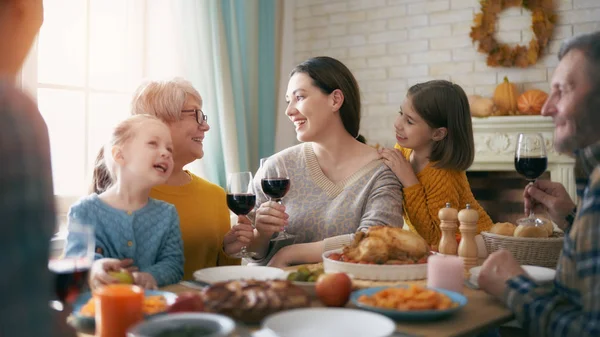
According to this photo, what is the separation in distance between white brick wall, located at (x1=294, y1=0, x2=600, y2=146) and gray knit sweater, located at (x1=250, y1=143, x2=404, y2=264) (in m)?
2.64

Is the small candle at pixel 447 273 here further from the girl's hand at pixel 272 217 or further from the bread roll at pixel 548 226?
the girl's hand at pixel 272 217

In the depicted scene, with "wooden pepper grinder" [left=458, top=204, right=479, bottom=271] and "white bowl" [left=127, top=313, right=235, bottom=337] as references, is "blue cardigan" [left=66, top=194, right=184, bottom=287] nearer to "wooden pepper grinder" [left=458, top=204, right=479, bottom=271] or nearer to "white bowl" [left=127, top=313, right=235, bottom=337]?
"white bowl" [left=127, top=313, right=235, bottom=337]

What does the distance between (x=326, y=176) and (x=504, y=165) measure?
251 cm

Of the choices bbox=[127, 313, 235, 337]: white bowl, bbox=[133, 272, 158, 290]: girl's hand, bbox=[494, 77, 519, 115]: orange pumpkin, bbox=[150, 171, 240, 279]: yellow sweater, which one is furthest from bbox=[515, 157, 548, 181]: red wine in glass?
bbox=[494, 77, 519, 115]: orange pumpkin

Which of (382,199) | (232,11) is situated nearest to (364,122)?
(232,11)

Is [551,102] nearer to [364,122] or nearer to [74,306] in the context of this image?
[74,306]

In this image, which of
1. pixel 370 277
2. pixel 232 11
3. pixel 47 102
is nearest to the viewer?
pixel 370 277

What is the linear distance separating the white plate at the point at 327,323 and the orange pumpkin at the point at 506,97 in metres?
3.60

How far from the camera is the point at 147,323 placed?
Result: 0.97 metres

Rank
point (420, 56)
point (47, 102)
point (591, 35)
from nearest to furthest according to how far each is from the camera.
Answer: point (591, 35), point (47, 102), point (420, 56)

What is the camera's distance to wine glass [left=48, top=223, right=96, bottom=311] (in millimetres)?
1057

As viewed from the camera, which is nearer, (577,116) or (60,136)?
(577,116)

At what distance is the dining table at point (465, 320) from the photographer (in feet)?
3.83

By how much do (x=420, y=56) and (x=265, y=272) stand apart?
3.66 m
